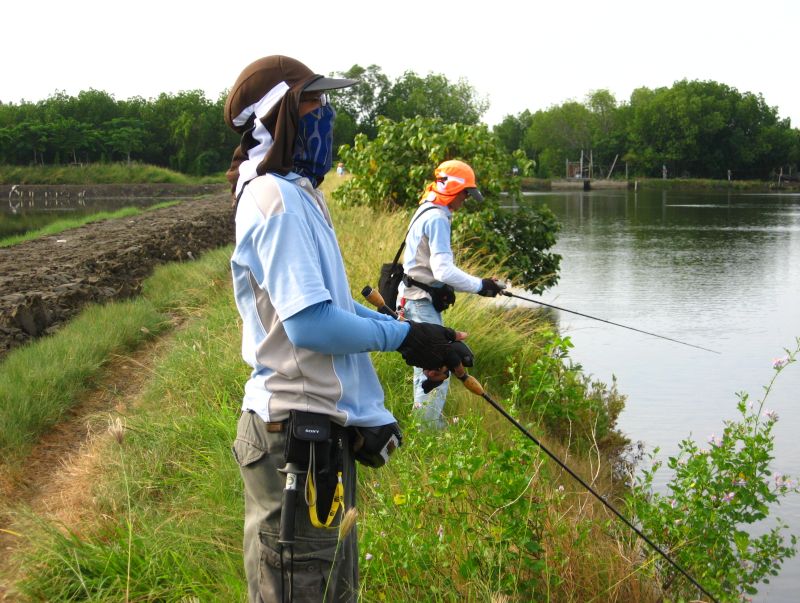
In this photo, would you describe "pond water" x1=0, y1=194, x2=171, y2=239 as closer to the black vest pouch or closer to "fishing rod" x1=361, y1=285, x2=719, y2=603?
the black vest pouch

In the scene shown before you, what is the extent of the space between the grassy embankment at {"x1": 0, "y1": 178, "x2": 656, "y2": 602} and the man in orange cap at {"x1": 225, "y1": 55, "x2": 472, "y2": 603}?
698 millimetres

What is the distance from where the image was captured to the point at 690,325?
576 inches

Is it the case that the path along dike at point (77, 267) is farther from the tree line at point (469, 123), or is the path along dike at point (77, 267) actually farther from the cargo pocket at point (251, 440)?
the tree line at point (469, 123)

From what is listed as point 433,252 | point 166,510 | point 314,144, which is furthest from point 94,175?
point 314,144

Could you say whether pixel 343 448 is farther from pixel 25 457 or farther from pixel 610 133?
pixel 610 133

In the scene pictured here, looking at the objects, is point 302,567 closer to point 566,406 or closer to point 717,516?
point 717,516

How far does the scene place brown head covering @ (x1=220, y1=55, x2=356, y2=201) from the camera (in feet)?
9.00

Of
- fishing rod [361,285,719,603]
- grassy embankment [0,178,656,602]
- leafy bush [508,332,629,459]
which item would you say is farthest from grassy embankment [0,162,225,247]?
fishing rod [361,285,719,603]

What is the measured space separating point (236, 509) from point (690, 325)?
11605mm

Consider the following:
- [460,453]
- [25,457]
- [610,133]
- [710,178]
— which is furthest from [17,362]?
[610,133]

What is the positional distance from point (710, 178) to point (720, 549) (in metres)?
106

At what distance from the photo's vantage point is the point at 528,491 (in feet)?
13.3

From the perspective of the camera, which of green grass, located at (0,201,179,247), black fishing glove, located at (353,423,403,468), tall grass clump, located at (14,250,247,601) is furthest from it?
green grass, located at (0,201,179,247)

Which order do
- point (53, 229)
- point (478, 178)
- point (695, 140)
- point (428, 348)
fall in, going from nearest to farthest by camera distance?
point (428, 348), point (478, 178), point (53, 229), point (695, 140)
